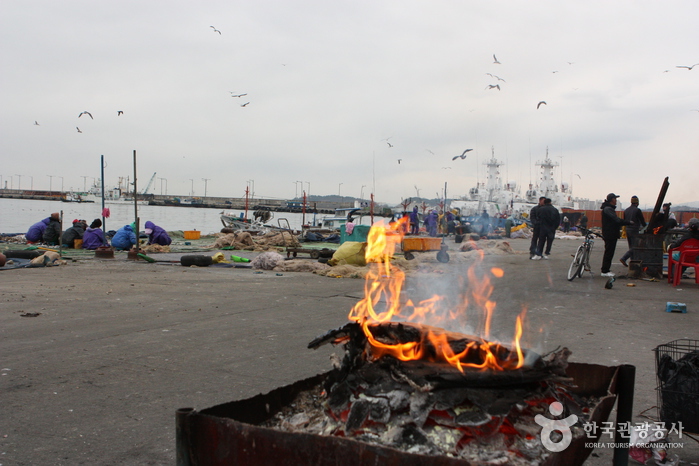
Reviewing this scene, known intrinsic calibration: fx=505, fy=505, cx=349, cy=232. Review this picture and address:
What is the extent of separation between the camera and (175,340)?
6500mm

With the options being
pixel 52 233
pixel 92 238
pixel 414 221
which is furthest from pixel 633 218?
pixel 52 233

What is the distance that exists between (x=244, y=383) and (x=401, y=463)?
3010mm

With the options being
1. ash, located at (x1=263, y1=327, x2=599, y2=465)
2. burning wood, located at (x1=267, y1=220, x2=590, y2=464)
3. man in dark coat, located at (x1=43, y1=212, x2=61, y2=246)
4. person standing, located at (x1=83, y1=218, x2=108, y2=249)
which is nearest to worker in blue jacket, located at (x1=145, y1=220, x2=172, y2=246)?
person standing, located at (x1=83, y1=218, x2=108, y2=249)

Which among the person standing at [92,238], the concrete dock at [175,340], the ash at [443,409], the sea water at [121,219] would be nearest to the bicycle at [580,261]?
the concrete dock at [175,340]

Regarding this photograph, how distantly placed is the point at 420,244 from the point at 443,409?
1848cm

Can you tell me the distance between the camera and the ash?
105 inches

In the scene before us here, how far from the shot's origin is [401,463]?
2092 millimetres

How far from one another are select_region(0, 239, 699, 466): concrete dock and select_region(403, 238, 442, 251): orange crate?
23.7ft

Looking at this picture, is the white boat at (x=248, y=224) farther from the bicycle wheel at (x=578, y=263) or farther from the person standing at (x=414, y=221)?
the bicycle wheel at (x=578, y=263)

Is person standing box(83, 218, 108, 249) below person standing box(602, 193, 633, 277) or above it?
below

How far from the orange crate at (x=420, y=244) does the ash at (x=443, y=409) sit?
1720cm

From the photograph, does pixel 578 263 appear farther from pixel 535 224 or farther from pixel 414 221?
pixel 414 221

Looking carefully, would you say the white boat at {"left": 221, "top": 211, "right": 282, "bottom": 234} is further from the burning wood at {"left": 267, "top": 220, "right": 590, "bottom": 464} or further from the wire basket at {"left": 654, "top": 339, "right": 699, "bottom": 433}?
the wire basket at {"left": 654, "top": 339, "right": 699, "bottom": 433}

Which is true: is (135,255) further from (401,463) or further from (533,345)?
(401,463)
